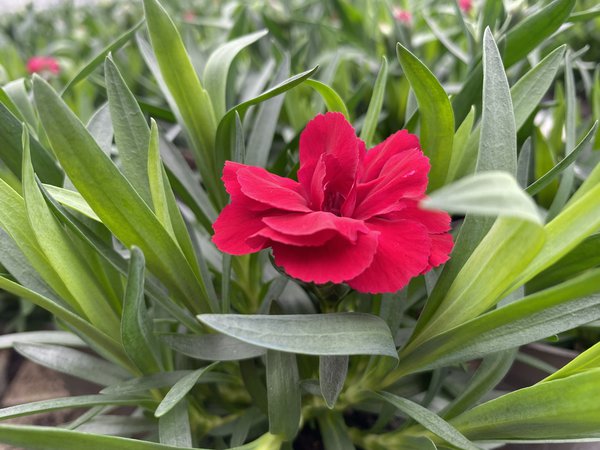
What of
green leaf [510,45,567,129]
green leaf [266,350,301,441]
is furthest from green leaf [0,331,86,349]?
green leaf [510,45,567,129]

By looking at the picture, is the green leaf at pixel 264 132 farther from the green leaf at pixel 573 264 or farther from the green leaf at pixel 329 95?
the green leaf at pixel 573 264

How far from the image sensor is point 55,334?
533 mm

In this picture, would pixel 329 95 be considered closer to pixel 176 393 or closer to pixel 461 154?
pixel 461 154

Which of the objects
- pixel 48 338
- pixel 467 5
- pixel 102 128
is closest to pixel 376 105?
pixel 102 128

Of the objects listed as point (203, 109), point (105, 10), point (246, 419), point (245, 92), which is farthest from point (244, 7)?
point (105, 10)

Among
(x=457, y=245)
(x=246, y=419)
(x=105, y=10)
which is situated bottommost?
(x=246, y=419)

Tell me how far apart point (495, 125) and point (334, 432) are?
0.28 metres

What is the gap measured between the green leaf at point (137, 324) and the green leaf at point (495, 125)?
0.75 ft

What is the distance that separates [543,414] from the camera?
12.7 inches

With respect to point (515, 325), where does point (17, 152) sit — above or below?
above

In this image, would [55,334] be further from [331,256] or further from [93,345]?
[331,256]

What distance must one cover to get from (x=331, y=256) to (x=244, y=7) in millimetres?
708

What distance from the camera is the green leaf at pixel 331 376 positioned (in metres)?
0.34

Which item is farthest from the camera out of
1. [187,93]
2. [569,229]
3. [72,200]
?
[187,93]
